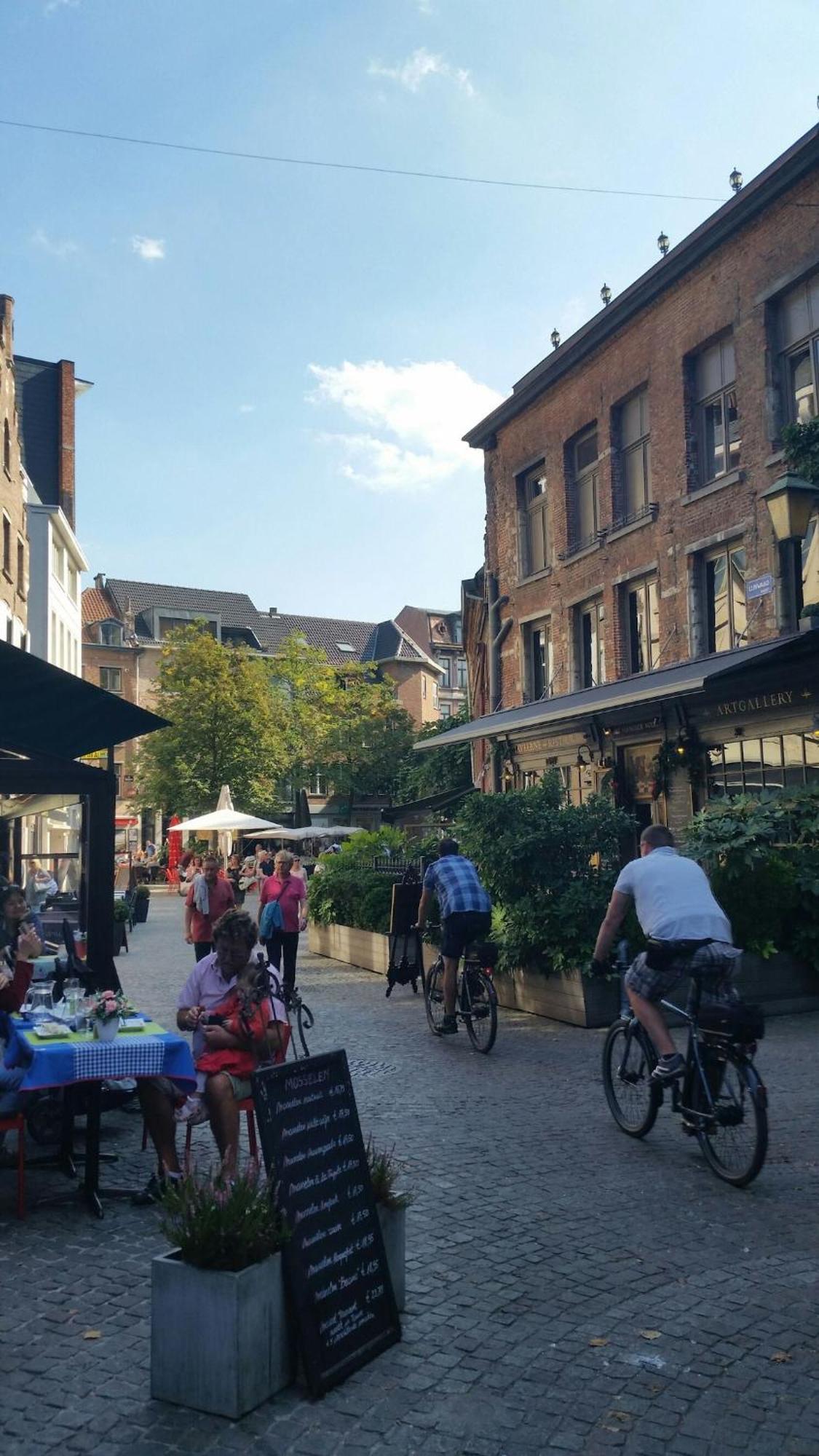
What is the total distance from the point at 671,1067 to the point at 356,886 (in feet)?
36.1

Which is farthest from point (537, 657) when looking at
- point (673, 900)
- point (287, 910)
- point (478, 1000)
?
point (673, 900)

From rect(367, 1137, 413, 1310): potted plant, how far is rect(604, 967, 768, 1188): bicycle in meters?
2.16

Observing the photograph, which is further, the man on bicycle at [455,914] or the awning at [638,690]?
the awning at [638,690]

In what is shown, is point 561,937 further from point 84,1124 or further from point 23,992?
point 23,992

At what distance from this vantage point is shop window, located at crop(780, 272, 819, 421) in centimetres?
1634

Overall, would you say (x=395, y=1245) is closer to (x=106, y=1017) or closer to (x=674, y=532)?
(x=106, y=1017)

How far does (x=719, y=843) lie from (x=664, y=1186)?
589 cm

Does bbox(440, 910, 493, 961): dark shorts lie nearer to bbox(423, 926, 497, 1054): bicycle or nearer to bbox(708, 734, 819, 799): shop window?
bbox(423, 926, 497, 1054): bicycle

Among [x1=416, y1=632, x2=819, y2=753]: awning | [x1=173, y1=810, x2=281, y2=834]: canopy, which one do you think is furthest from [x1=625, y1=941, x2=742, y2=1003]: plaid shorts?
[x1=173, y1=810, x2=281, y2=834]: canopy

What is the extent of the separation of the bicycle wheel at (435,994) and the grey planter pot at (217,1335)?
6.76 metres

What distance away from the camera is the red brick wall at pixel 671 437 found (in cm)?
1695

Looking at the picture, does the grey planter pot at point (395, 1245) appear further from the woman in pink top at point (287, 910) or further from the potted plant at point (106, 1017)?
the woman in pink top at point (287, 910)

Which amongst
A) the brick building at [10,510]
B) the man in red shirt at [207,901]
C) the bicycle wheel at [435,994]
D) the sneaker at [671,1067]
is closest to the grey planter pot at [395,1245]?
the sneaker at [671,1067]

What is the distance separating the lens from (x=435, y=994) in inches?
420
